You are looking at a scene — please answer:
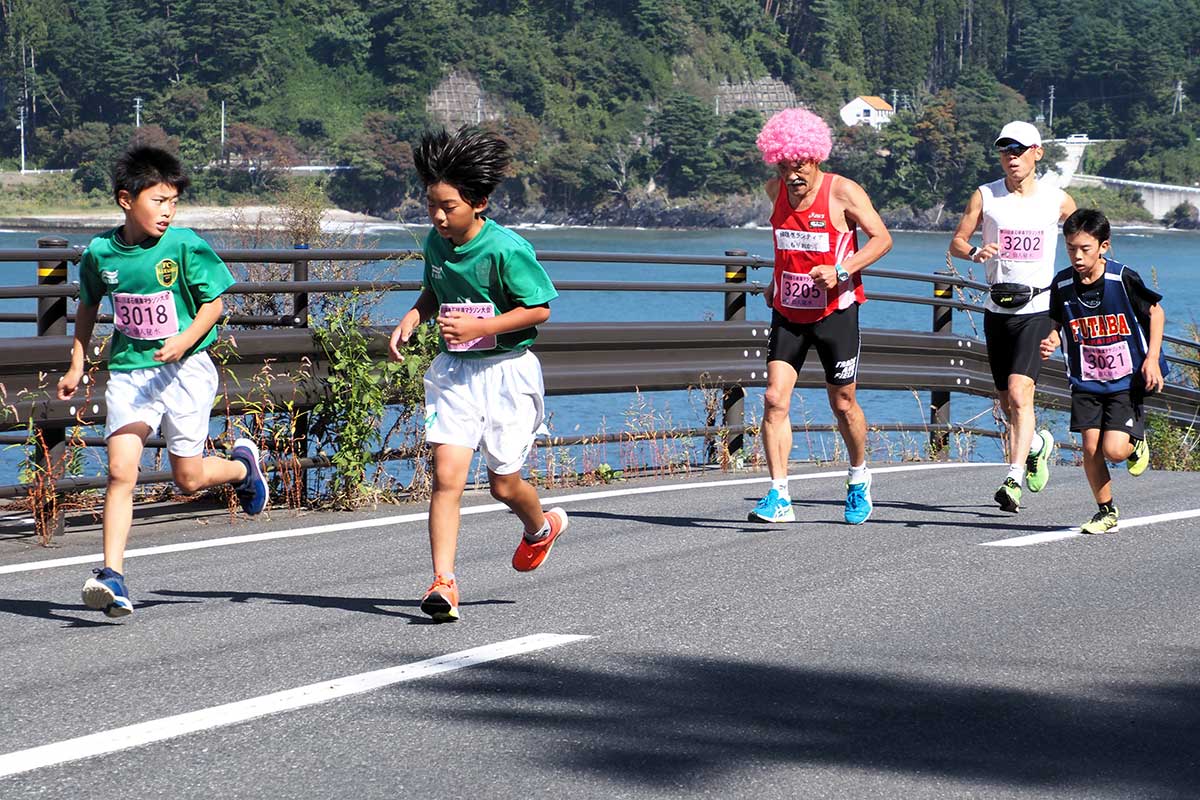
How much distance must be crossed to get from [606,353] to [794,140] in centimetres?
289

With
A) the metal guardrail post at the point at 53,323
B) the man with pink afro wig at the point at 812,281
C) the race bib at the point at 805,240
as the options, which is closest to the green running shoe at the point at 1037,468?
the man with pink afro wig at the point at 812,281

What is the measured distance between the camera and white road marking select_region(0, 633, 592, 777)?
4.18 metres

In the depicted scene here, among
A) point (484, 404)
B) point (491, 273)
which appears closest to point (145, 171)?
point (491, 273)

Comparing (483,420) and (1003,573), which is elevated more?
(483,420)

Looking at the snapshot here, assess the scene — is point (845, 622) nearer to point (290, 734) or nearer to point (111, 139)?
point (290, 734)

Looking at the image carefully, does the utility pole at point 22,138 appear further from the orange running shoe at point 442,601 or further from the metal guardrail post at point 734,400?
the orange running shoe at point 442,601

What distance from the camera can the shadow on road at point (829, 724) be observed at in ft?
13.6

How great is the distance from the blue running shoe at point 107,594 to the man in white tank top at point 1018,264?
15.4 ft

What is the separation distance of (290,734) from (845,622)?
7.20 feet

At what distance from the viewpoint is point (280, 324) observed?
888cm

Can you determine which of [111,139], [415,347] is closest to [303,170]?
[111,139]

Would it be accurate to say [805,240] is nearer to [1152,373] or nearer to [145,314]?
[1152,373]

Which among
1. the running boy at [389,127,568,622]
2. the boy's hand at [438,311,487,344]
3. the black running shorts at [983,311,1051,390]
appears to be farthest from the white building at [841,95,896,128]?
the boy's hand at [438,311,487,344]

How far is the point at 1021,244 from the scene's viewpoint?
8805 millimetres
